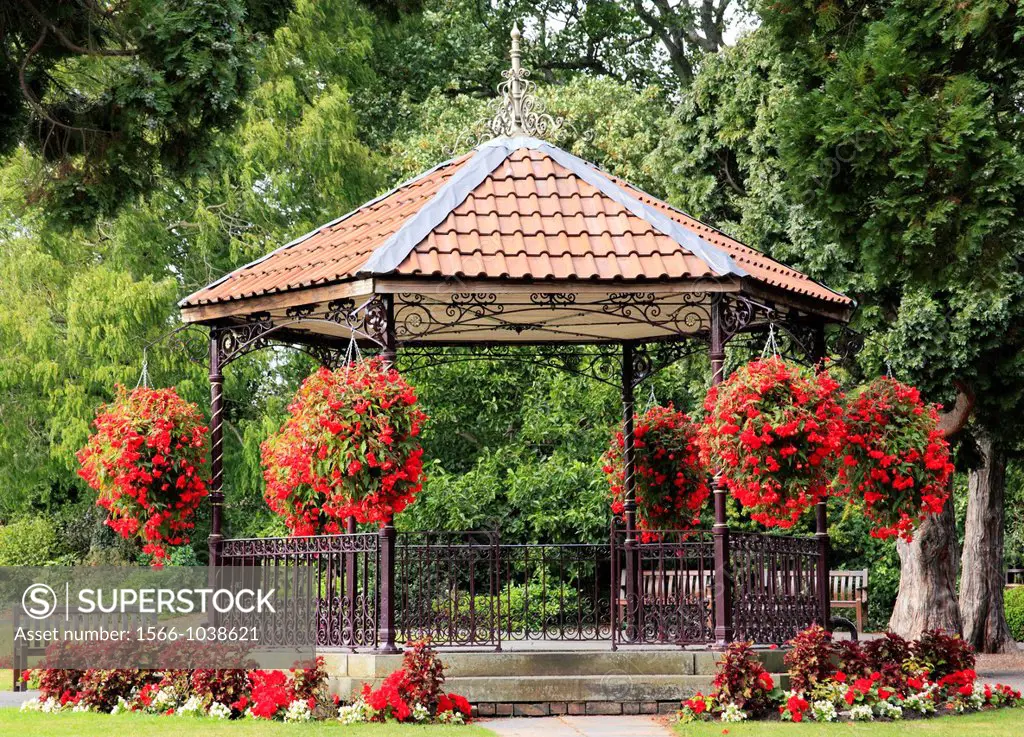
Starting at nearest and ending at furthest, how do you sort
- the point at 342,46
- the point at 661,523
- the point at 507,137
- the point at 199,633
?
1. the point at 199,633
2. the point at 507,137
3. the point at 661,523
4. the point at 342,46

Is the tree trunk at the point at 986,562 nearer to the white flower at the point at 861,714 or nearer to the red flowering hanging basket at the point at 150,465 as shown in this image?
the white flower at the point at 861,714

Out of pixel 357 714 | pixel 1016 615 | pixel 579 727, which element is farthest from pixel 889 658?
pixel 1016 615

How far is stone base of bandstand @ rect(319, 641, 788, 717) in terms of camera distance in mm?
10961

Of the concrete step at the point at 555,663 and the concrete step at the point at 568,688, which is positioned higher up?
the concrete step at the point at 555,663

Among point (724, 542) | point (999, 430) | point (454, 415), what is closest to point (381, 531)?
point (724, 542)

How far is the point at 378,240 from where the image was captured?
1184cm

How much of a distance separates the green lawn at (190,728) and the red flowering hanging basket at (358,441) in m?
1.61

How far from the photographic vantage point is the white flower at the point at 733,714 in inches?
418

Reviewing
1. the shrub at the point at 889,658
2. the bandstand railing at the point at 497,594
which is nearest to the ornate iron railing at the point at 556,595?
the bandstand railing at the point at 497,594

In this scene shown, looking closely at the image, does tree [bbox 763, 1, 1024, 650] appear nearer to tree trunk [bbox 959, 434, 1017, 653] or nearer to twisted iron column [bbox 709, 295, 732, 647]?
twisted iron column [bbox 709, 295, 732, 647]

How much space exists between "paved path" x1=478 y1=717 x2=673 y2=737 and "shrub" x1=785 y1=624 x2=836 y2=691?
129 centimetres

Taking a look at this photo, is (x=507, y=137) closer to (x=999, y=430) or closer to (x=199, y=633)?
(x=199, y=633)

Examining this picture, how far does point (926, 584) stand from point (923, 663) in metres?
5.79

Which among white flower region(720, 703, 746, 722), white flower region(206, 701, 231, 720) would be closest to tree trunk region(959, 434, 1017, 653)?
white flower region(720, 703, 746, 722)
